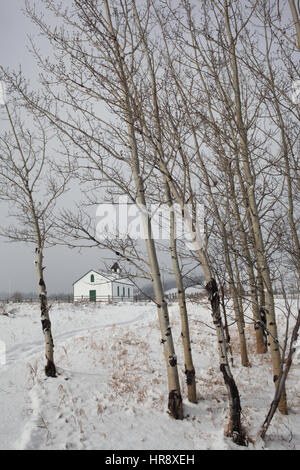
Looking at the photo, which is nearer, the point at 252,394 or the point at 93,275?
the point at 252,394

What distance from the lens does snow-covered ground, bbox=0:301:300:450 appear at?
488cm

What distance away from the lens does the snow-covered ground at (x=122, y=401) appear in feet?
16.0

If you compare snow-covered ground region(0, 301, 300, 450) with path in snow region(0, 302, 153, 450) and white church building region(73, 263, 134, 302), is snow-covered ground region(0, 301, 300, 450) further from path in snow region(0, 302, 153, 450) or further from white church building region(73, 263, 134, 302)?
white church building region(73, 263, 134, 302)

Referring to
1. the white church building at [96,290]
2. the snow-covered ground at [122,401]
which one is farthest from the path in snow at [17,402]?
the white church building at [96,290]

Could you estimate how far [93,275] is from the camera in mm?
39219

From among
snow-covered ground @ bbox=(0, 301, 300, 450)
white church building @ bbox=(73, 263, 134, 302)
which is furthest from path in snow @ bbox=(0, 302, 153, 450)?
white church building @ bbox=(73, 263, 134, 302)

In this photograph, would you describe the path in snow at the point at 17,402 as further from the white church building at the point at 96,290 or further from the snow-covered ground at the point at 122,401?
the white church building at the point at 96,290

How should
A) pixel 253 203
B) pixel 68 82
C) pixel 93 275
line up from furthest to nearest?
pixel 93 275 → pixel 253 203 → pixel 68 82

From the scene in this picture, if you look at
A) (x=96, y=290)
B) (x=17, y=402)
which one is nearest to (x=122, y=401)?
(x=17, y=402)

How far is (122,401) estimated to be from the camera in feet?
20.9

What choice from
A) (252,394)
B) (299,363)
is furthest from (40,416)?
(299,363)

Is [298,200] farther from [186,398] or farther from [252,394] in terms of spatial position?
[186,398]

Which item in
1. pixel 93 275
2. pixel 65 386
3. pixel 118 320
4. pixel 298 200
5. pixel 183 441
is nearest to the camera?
pixel 183 441
